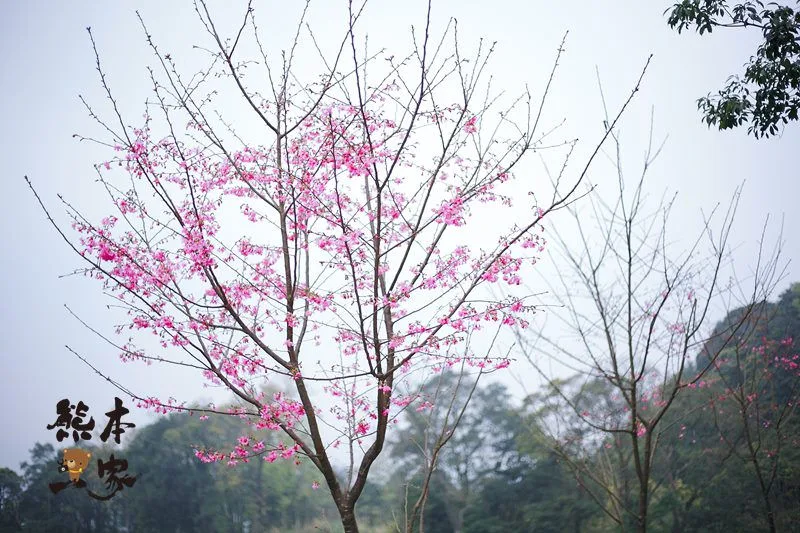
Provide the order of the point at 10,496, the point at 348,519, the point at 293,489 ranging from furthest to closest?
1. the point at 293,489
2. the point at 10,496
3. the point at 348,519

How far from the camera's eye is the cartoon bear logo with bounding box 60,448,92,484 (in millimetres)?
5430

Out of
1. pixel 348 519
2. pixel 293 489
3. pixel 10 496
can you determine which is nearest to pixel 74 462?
pixel 348 519

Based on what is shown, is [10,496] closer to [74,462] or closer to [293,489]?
[293,489]

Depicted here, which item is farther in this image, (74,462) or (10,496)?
(10,496)

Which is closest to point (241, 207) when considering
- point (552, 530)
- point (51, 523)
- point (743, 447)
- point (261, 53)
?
point (261, 53)

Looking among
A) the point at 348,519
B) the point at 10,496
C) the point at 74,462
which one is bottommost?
the point at 348,519

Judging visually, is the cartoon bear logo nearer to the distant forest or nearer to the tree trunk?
the tree trunk

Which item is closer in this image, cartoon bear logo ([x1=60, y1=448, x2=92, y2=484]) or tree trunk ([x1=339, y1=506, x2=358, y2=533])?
tree trunk ([x1=339, y1=506, x2=358, y2=533])

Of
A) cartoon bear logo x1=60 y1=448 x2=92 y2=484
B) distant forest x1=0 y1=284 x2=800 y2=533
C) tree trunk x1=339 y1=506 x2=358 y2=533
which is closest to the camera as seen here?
tree trunk x1=339 y1=506 x2=358 y2=533

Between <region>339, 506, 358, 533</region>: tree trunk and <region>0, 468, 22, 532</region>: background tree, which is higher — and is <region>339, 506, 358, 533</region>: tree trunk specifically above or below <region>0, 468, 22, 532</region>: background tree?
below

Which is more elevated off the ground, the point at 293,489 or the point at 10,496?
the point at 10,496

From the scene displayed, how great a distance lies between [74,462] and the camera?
5.56 m

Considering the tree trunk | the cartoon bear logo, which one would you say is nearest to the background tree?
the cartoon bear logo

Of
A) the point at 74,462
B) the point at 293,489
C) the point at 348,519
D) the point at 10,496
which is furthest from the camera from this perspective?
the point at 293,489
